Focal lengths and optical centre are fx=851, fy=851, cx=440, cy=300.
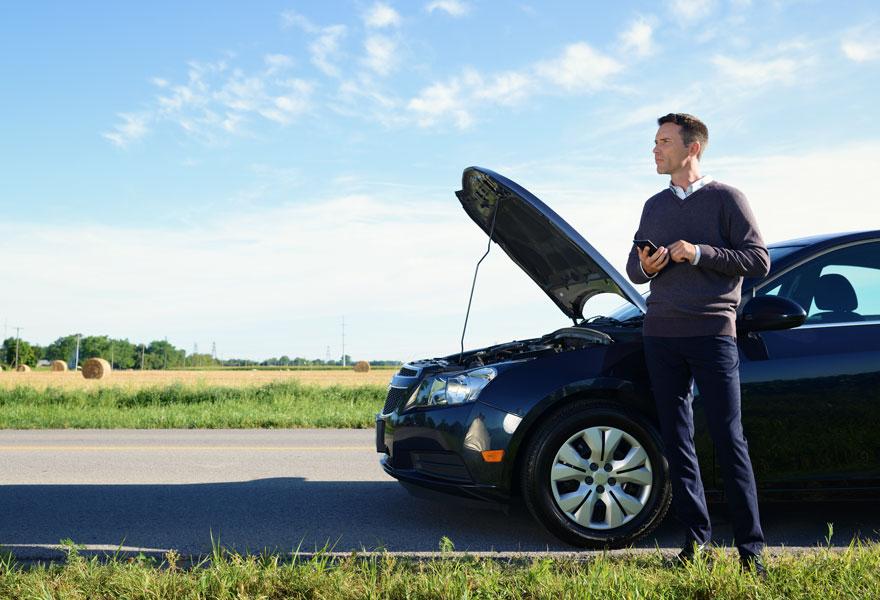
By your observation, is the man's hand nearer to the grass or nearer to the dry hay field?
the grass

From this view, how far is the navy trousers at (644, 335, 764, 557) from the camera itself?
12.2 feet

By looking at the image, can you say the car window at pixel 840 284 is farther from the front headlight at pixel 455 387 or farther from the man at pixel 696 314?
the front headlight at pixel 455 387

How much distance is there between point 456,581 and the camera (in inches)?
132

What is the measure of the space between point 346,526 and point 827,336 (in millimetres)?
2873

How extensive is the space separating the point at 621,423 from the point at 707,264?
102 cm

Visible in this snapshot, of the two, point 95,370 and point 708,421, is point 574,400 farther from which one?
point 95,370

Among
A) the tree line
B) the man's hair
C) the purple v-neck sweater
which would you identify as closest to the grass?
the purple v-neck sweater

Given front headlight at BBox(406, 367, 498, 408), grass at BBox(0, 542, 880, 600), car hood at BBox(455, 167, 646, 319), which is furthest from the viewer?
car hood at BBox(455, 167, 646, 319)

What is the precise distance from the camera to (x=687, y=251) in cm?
359

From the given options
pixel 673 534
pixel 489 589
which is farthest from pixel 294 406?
pixel 489 589

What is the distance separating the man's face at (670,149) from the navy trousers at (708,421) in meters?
0.79

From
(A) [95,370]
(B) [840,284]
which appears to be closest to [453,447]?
(B) [840,284]

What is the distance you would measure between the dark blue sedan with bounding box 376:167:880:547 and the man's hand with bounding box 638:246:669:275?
0.65 meters

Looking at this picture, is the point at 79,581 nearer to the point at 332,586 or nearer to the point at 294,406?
the point at 332,586
